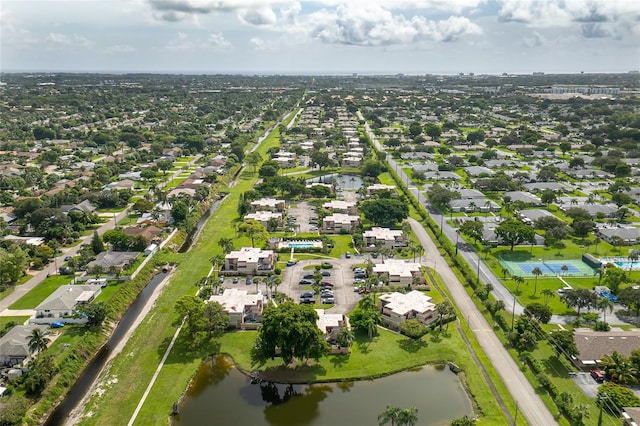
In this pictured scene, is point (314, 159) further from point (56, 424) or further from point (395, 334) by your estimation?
point (56, 424)

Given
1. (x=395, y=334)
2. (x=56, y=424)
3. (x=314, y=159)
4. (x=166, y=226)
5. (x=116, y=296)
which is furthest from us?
(x=314, y=159)

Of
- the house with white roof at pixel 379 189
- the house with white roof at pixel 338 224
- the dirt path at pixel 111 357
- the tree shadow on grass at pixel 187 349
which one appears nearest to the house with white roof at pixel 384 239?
the house with white roof at pixel 338 224

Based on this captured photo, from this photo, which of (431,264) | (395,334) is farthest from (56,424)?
(431,264)

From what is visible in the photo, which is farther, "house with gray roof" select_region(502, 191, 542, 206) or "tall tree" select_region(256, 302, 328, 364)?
"house with gray roof" select_region(502, 191, 542, 206)

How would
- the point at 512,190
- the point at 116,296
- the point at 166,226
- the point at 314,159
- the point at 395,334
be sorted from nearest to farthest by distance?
the point at 395,334
the point at 116,296
the point at 166,226
the point at 512,190
the point at 314,159

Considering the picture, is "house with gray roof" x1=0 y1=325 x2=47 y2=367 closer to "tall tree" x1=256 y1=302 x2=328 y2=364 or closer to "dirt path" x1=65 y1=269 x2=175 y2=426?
"dirt path" x1=65 y1=269 x2=175 y2=426

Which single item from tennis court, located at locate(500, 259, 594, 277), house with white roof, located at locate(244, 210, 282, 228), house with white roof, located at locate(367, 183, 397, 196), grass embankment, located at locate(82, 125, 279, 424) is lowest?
grass embankment, located at locate(82, 125, 279, 424)

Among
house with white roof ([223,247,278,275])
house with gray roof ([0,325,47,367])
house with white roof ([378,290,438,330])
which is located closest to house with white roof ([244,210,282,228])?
house with white roof ([223,247,278,275])
